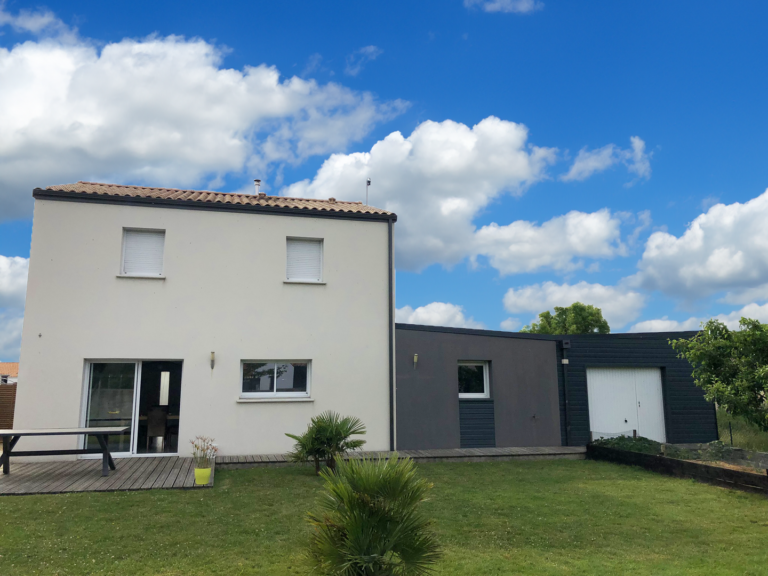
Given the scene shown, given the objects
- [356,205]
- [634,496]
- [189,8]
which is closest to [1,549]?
[634,496]

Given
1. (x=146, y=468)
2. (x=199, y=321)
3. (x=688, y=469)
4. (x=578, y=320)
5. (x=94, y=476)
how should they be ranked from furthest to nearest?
(x=578, y=320)
(x=199, y=321)
(x=688, y=469)
(x=146, y=468)
(x=94, y=476)

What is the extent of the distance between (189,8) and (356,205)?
6397 mm

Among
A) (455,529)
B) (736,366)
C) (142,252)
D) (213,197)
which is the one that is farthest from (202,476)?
(736,366)

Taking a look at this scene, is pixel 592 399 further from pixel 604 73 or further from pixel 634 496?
pixel 604 73

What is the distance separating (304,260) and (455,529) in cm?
769

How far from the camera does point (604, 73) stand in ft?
42.5

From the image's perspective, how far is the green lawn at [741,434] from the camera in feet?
47.2

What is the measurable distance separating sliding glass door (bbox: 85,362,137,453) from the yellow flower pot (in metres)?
3.53

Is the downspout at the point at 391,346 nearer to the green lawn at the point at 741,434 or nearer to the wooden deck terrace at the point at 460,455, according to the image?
the wooden deck terrace at the point at 460,455

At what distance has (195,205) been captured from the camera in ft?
40.5

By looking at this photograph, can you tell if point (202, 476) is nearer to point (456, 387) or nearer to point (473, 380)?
point (456, 387)

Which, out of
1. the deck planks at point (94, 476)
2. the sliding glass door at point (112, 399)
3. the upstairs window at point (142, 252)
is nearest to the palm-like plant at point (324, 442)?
the deck planks at point (94, 476)

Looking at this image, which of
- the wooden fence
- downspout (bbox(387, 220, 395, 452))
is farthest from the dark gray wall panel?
the wooden fence

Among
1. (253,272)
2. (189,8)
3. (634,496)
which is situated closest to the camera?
(634,496)
